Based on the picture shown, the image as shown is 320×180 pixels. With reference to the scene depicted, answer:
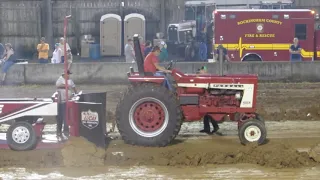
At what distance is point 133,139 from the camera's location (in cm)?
1112

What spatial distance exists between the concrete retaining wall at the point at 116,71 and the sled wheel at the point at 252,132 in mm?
10636

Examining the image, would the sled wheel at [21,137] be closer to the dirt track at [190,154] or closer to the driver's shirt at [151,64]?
the dirt track at [190,154]

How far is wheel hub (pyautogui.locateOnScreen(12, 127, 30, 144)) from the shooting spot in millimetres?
10680

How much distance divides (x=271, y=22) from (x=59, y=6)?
14.1 metres

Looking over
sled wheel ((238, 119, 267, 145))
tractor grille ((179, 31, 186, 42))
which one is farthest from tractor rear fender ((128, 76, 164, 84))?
tractor grille ((179, 31, 186, 42))

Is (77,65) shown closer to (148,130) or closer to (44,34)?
(148,130)

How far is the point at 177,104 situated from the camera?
36.2 ft

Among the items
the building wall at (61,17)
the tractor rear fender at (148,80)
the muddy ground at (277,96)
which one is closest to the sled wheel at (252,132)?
the tractor rear fender at (148,80)

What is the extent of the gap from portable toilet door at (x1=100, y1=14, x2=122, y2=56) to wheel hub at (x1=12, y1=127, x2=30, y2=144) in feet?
85.7

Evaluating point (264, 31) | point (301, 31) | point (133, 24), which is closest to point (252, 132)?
point (264, 31)

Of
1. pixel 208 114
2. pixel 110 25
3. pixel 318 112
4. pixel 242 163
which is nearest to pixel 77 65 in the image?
pixel 318 112

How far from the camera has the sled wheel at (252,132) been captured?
11125 mm

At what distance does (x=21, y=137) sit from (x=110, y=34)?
2657 cm

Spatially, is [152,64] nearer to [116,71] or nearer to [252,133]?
[252,133]
